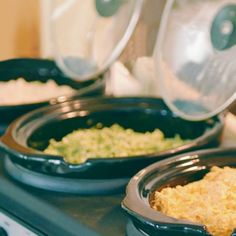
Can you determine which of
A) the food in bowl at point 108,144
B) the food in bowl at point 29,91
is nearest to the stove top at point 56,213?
the food in bowl at point 108,144

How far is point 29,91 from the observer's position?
1.64 metres

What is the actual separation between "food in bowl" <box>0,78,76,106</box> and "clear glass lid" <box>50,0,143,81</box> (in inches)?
3.4

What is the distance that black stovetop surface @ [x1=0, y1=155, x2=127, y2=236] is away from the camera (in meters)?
1.02

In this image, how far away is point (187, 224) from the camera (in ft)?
2.83

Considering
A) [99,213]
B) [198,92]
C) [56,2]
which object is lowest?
[99,213]

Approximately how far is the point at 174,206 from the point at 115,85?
67 centimetres

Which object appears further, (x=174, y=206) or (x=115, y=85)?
(x=115, y=85)

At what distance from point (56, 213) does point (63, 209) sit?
0.02m

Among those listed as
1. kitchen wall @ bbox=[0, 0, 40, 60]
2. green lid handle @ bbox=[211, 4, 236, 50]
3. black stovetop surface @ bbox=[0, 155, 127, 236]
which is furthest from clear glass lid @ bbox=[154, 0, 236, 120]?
kitchen wall @ bbox=[0, 0, 40, 60]

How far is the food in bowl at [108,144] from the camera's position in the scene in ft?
4.23

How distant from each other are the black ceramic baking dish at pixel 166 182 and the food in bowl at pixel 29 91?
530 millimetres

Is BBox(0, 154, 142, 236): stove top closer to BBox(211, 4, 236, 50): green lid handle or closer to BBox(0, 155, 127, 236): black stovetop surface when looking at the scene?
BBox(0, 155, 127, 236): black stovetop surface

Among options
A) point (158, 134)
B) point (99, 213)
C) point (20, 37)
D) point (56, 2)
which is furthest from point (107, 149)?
point (20, 37)

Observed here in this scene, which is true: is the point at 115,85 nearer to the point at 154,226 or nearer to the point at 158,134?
the point at 158,134
